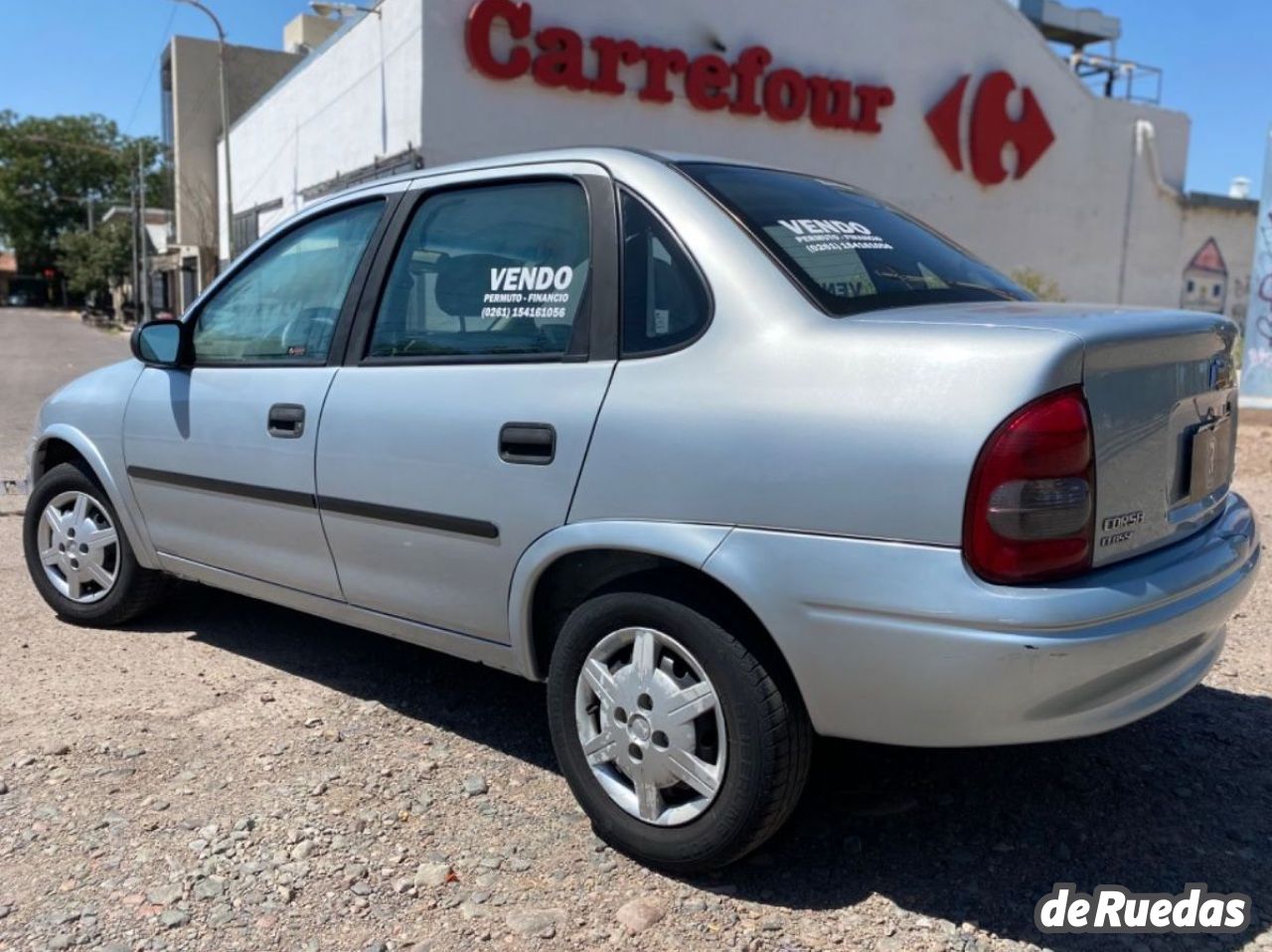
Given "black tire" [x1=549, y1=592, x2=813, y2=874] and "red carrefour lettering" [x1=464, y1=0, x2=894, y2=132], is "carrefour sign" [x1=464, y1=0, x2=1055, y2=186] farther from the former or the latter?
"black tire" [x1=549, y1=592, x2=813, y2=874]

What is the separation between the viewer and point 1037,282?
2280 cm

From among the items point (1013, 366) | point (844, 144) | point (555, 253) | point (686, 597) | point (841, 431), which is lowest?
point (686, 597)

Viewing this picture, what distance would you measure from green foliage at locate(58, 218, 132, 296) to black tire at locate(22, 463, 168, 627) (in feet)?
195

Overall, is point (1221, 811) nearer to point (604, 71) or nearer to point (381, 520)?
point (381, 520)

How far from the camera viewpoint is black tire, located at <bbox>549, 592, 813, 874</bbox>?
99.5 inches

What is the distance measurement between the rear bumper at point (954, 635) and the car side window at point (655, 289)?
59cm

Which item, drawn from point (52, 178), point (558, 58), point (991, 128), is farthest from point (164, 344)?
point (52, 178)

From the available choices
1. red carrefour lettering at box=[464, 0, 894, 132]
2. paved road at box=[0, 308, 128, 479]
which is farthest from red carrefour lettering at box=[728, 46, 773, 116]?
paved road at box=[0, 308, 128, 479]

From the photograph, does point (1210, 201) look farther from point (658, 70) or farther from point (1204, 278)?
point (658, 70)

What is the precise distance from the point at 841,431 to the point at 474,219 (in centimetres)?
153

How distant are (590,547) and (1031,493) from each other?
1.07m

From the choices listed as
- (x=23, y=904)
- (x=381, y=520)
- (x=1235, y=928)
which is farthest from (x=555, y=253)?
(x=1235, y=928)

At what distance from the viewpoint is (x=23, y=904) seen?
8.71 feet

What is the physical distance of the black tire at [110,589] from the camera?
450 centimetres
